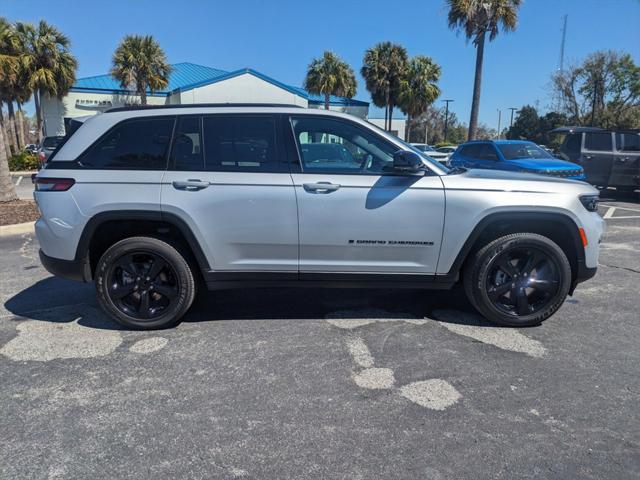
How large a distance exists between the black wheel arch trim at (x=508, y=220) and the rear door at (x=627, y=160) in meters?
10.6

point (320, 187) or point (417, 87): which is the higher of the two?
point (417, 87)

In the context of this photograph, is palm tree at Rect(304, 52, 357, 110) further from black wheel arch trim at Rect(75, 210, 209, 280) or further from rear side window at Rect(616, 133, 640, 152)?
black wheel arch trim at Rect(75, 210, 209, 280)

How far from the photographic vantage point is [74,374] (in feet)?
10.6

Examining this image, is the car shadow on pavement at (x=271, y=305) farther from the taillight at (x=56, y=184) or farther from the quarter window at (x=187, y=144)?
the quarter window at (x=187, y=144)

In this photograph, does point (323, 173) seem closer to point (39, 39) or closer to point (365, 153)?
point (365, 153)

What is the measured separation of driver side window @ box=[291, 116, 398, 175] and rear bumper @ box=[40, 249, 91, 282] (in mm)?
2014

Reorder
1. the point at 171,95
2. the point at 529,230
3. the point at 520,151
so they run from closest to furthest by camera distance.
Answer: the point at 529,230, the point at 520,151, the point at 171,95

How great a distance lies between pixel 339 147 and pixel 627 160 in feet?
38.8

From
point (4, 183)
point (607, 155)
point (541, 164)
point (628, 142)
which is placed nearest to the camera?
point (4, 183)

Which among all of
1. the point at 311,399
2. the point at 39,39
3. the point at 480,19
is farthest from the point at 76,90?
the point at 311,399

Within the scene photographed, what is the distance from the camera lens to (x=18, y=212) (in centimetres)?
942

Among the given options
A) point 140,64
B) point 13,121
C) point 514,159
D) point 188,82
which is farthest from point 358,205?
point 188,82

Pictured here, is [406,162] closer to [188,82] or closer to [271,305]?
[271,305]

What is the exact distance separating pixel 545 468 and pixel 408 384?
0.96 m
